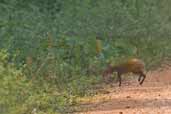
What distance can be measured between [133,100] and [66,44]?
2797mm

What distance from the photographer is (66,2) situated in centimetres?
1889

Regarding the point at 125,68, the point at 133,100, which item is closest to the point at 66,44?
the point at 125,68

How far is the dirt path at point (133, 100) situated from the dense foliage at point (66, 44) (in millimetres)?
420

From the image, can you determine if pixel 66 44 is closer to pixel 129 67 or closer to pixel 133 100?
pixel 129 67

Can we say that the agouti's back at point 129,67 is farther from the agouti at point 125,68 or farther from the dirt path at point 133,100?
the dirt path at point 133,100

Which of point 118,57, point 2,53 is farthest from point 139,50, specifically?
point 2,53

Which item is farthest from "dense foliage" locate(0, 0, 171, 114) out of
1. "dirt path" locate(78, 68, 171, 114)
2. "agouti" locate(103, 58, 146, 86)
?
"dirt path" locate(78, 68, 171, 114)

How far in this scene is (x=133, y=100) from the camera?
13078 millimetres

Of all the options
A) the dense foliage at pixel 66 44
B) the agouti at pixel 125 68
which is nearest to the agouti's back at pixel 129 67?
the agouti at pixel 125 68

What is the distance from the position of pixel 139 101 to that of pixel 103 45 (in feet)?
12.4

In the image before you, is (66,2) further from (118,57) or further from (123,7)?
(118,57)

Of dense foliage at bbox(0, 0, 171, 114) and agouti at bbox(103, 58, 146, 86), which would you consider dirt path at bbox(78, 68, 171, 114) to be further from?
dense foliage at bbox(0, 0, 171, 114)

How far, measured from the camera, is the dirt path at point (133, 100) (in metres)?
11.9

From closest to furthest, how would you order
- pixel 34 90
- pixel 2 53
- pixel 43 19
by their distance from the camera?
1. pixel 2 53
2. pixel 34 90
3. pixel 43 19
